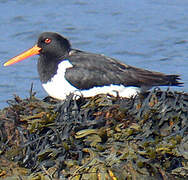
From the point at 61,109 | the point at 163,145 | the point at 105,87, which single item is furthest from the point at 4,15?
the point at 163,145

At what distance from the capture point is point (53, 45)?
24.1 ft

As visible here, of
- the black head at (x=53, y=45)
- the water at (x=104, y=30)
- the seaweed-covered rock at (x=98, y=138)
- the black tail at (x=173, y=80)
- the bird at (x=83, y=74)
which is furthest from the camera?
the water at (x=104, y=30)

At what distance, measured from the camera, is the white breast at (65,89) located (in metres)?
6.70

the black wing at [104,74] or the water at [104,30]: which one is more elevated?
the black wing at [104,74]

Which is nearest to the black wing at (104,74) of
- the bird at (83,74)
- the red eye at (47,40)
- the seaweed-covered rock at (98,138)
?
the bird at (83,74)

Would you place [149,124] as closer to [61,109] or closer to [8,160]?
[61,109]

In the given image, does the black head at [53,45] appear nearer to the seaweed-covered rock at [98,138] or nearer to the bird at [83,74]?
the bird at [83,74]

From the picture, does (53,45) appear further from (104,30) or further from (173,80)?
(104,30)

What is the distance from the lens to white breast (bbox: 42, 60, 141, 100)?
6.70 meters

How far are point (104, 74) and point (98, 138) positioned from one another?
1670mm

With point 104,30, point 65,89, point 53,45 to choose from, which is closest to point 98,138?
point 65,89

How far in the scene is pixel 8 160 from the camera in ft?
18.0

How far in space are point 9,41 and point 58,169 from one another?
631cm

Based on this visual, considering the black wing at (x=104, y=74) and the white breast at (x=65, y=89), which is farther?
the black wing at (x=104, y=74)
